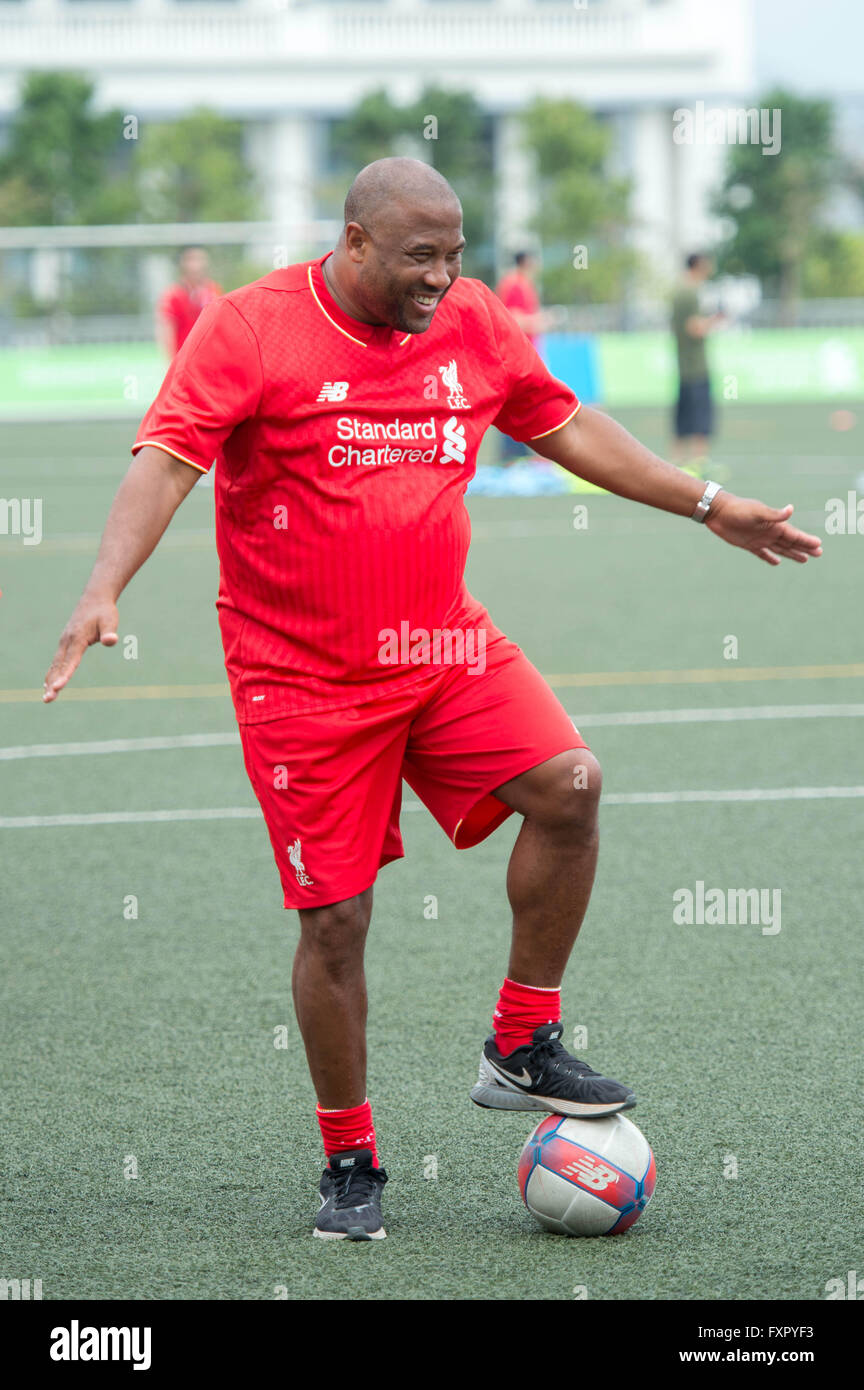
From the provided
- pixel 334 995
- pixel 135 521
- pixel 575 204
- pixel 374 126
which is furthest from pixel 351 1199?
pixel 374 126

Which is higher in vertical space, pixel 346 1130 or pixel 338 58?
pixel 338 58

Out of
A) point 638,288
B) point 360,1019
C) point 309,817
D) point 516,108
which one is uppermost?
point 516,108

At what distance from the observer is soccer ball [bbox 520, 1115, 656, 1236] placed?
383 centimetres

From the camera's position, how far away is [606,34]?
211 ft

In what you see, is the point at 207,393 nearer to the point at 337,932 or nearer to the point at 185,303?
the point at 337,932

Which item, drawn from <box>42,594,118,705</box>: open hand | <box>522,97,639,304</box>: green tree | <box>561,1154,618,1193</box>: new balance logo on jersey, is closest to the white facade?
<box>522,97,639,304</box>: green tree

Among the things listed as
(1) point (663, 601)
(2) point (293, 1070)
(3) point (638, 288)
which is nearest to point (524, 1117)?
(2) point (293, 1070)

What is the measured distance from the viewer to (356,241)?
3.76 metres

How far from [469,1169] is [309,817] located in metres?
0.95

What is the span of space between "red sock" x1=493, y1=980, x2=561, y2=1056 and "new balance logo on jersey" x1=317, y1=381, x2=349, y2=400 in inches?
51.9

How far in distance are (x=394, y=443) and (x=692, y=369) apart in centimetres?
1552

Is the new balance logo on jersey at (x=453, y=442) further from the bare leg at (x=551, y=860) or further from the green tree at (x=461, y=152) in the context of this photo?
the green tree at (x=461, y=152)

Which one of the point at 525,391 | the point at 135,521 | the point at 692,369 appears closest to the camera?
the point at 135,521
